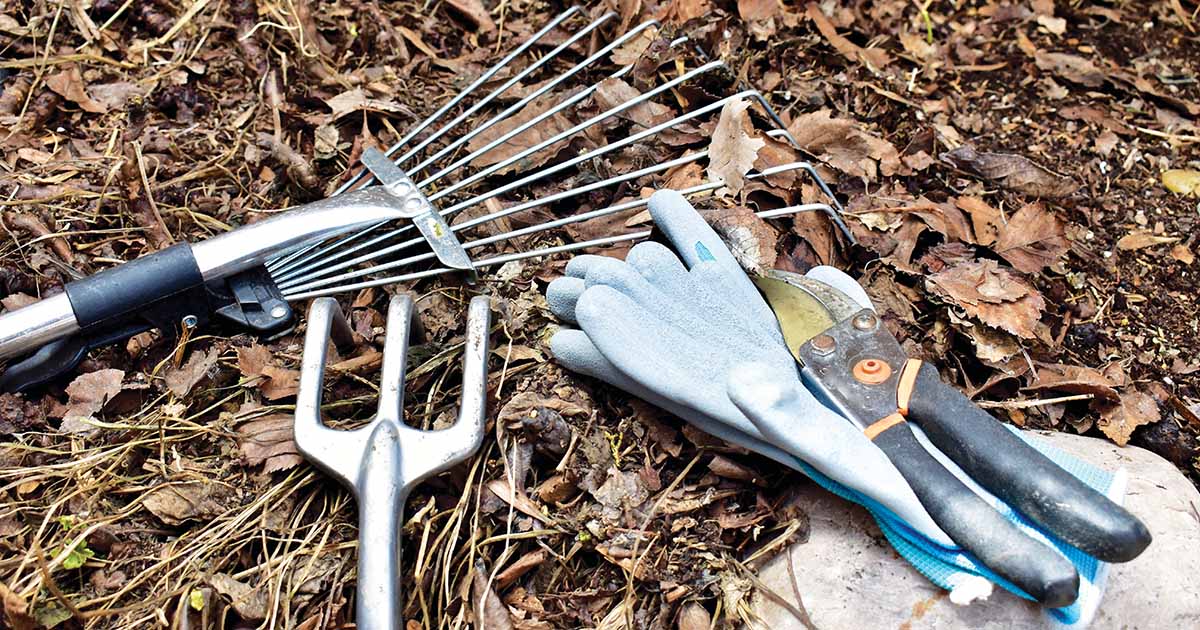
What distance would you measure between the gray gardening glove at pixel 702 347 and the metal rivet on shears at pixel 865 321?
125mm

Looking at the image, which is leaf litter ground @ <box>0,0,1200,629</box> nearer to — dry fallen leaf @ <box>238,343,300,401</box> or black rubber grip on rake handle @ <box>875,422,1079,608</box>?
dry fallen leaf @ <box>238,343,300,401</box>

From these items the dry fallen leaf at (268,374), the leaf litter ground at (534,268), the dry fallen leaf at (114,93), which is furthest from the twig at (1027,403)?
the dry fallen leaf at (114,93)

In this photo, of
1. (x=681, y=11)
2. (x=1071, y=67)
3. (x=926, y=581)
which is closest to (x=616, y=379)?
(x=926, y=581)

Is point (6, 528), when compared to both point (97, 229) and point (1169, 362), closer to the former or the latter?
point (97, 229)

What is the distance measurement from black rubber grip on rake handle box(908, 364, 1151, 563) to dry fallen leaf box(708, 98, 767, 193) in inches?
23.9

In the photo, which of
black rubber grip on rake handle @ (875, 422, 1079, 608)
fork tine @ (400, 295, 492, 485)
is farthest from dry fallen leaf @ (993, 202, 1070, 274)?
fork tine @ (400, 295, 492, 485)

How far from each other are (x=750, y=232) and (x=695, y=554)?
0.65m

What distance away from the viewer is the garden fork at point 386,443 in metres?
1.39

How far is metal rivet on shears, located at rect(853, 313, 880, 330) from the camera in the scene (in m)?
1.58

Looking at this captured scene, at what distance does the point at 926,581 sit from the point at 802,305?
50 cm

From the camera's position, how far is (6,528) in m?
1.52

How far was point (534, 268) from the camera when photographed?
6.19 feet

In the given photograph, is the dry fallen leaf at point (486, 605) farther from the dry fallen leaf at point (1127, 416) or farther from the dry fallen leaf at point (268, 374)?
the dry fallen leaf at point (1127, 416)

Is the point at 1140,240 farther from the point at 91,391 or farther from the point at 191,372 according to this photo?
the point at 91,391
